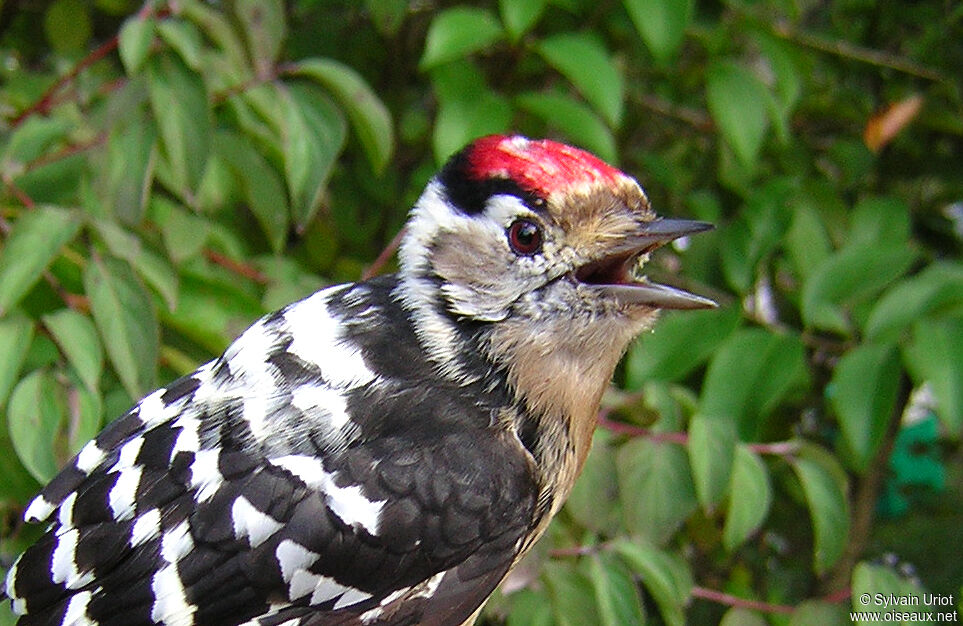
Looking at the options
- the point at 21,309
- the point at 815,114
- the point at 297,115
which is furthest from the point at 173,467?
the point at 815,114

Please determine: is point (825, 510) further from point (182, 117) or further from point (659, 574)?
point (182, 117)

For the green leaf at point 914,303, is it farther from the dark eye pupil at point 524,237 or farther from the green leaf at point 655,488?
the dark eye pupil at point 524,237

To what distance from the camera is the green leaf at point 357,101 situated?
1389 millimetres

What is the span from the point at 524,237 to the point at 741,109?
68cm

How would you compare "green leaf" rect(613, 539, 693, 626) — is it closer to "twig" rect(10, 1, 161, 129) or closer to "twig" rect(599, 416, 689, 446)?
"twig" rect(599, 416, 689, 446)

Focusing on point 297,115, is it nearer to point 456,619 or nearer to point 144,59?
point 144,59

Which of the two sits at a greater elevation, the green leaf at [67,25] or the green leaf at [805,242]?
the green leaf at [67,25]

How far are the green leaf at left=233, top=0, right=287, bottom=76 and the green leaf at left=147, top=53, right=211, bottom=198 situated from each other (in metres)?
0.15

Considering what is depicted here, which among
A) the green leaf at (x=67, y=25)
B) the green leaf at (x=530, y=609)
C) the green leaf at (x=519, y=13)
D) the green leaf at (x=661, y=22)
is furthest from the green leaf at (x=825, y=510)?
the green leaf at (x=67, y=25)

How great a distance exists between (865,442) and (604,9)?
30.8 inches

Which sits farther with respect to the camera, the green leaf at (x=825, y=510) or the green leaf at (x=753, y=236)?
the green leaf at (x=753, y=236)

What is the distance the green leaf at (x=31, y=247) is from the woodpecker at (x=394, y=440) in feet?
0.65

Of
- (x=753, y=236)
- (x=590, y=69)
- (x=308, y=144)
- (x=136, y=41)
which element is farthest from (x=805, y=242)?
(x=136, y=41)

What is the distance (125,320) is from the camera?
119 centimetres
